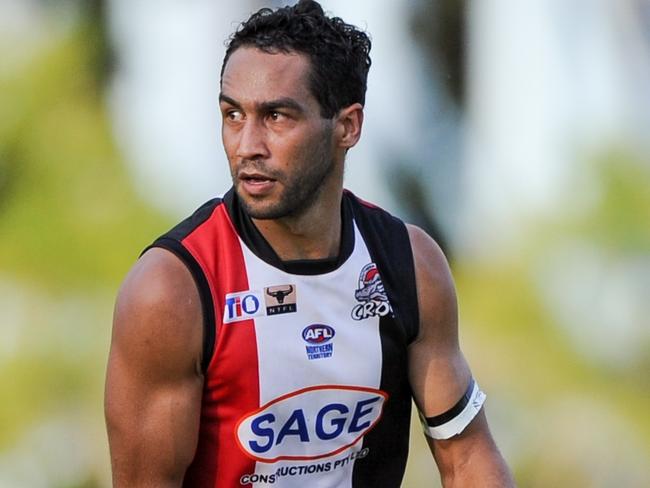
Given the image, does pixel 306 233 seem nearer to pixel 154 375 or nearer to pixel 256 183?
pixel 256 183

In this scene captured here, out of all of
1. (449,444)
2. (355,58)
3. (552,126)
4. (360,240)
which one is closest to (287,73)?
(355,58)

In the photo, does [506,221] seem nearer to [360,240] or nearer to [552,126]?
[552,126]

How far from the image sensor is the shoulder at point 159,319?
306 centimetres

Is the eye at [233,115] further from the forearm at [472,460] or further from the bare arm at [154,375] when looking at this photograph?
Result: the forearm at [472,460]

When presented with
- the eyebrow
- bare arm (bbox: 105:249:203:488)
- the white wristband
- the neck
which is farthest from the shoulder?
the white wristband

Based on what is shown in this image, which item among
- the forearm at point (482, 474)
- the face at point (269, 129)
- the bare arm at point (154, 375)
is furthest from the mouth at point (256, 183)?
the forearm at point (482, 474)

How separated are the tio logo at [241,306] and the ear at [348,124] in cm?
45

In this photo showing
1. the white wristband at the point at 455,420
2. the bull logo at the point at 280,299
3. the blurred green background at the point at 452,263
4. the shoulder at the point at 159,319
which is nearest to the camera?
the shoulder at the point at 159,319

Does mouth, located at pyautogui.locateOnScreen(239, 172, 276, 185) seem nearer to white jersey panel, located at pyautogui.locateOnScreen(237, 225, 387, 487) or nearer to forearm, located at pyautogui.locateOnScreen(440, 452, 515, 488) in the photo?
white jersey panel, located at pyautogui.locateOnScreen(237, 225, 387, 487)

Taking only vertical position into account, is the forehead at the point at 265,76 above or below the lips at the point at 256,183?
above

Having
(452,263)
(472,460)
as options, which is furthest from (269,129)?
(452,263)

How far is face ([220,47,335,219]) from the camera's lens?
3.13 metres

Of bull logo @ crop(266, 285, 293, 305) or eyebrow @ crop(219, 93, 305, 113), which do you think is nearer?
eyebrow @ crop(219, 93, 305, 113)

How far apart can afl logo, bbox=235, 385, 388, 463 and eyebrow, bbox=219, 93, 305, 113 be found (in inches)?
26.6
